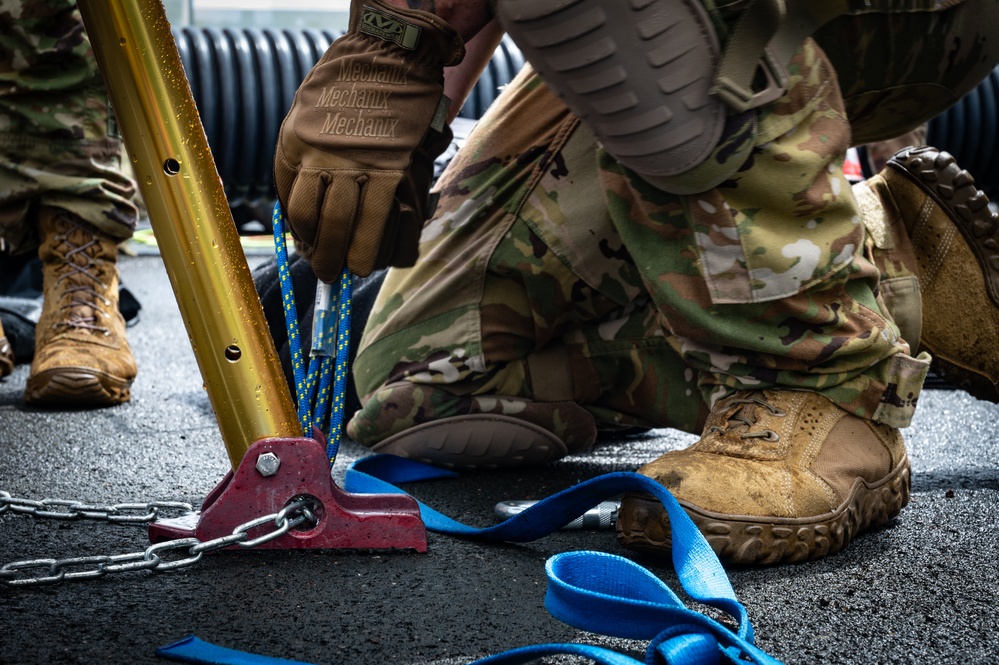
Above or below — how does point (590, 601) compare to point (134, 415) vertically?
above

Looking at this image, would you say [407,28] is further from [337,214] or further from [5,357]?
[5,357]

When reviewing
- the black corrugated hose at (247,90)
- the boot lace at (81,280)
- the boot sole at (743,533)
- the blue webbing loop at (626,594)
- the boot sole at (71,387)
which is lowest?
the black corrugated hose at (247,90)

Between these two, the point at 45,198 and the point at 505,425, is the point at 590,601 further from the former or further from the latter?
the point at 45,198

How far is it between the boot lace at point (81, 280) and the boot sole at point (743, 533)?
51.9 inches

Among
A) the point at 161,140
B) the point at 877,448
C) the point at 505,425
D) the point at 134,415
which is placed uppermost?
the point at 161,140

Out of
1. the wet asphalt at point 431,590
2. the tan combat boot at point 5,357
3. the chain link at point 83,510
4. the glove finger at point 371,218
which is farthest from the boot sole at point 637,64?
the tan combat boot at point 5,357

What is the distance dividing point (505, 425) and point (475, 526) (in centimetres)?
25

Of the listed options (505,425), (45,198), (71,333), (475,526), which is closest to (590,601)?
(475,526)

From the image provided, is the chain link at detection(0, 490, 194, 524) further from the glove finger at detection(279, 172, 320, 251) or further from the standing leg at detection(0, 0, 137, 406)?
the standing leg at detection(0, 0, 137, 406)

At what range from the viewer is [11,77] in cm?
201

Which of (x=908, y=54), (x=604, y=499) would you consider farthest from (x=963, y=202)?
(x=604, y=499)

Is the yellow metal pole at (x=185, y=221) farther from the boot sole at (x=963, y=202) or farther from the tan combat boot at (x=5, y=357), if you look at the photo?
the tan combat boot at (x=5, y=357)

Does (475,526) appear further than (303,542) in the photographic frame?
Yes

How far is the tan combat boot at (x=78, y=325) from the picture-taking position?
73.5 inches
